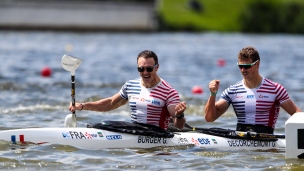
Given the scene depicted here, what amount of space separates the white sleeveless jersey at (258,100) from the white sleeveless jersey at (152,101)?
3.27ft

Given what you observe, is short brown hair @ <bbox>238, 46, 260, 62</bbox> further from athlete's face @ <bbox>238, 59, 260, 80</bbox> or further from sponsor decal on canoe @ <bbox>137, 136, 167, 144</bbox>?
sponsor decal on canoe @ <bbox>137, 136, 167, 144</bbox>

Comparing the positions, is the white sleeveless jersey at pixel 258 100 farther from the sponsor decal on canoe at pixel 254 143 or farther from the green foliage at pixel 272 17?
the green foliage at pixel 272 17

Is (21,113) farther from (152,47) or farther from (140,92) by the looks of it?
(152,47)

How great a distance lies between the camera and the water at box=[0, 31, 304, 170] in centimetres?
1173

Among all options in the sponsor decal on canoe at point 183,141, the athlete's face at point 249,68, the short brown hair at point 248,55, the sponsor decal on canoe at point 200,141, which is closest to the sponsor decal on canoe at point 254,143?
the sponsor decal on canoe at point 200,141

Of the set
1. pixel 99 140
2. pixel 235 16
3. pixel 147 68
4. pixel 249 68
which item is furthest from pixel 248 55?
pixel 235 16

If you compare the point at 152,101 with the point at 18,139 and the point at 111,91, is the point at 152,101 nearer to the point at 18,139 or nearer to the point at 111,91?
the point at 18,139

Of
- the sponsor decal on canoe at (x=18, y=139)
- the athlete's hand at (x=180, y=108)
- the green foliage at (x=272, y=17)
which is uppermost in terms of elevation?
the green foliage at (x=272, y=17)

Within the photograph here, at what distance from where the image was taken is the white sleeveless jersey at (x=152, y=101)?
40.5 feet

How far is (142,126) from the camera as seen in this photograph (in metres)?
12.6

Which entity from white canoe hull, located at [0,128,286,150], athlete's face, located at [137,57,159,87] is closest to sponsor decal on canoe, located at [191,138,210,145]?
white canoe hull, located at [0,128,286,150]

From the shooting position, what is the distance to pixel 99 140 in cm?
1252

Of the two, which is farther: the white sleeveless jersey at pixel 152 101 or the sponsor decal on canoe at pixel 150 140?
the sponsor decal on canoe at pixel 150 140

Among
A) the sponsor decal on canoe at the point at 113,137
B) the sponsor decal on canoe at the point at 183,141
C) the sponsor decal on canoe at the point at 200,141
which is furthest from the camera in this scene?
the sponsor decal on canoe at the point at 200,141
